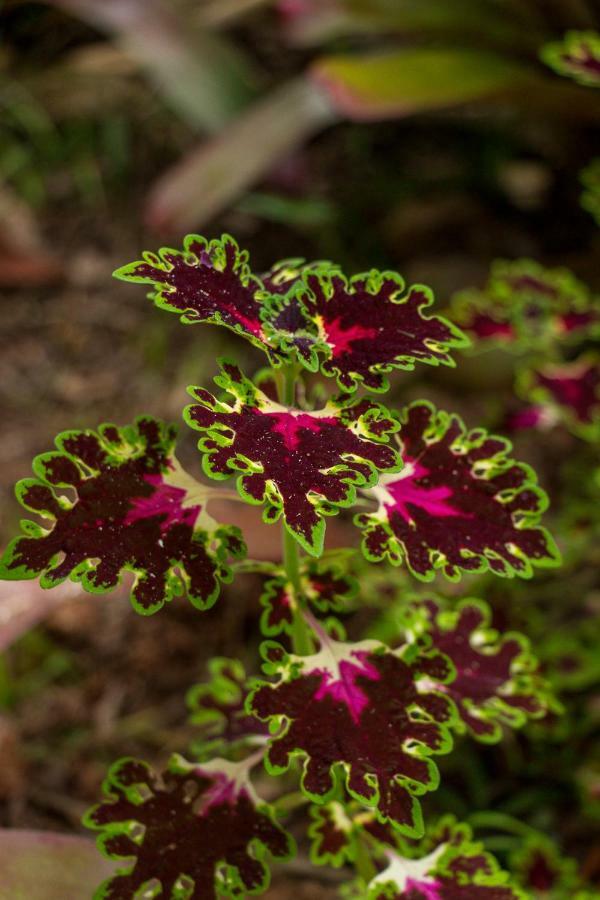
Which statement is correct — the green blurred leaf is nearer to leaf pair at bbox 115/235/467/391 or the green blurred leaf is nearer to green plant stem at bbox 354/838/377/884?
leaf pair at bbox 115/235/467/391

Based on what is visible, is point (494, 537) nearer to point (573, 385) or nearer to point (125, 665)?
point (573, 385)

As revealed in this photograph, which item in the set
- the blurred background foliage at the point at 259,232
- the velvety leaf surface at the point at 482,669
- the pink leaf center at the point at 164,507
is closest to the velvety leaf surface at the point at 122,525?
the pink leaf center at the point at 164,507

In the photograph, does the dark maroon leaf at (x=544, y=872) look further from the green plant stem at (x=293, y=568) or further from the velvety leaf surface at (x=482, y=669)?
the green plant stem at (x=293, y=568)

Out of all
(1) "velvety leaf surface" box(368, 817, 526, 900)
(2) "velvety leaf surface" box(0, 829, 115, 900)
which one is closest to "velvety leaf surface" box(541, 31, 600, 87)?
(1) "velvety leaf surface" box(368, 817, 526, 900)

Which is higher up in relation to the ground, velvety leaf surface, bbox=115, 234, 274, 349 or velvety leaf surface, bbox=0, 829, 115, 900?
velvety leaf surface, bbox=115, 234, 274, 349

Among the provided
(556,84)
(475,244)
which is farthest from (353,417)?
(475,244)

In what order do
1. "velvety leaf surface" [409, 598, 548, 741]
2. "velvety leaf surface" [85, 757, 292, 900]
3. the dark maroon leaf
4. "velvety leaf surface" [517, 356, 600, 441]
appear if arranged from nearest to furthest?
"velvety leaf surface" [85, 757, 292, 900] → "velvety leaf surface" [409, 598, 548, 741] → the dark maroon leaf → "velvety leaf surface" [517, 356, 600, 441]

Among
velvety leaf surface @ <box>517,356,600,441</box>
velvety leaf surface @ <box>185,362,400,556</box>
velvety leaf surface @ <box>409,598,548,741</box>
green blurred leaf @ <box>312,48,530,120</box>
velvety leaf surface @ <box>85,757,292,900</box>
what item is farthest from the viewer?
green blurred leaf @ <box>312,48,530,120</box>
